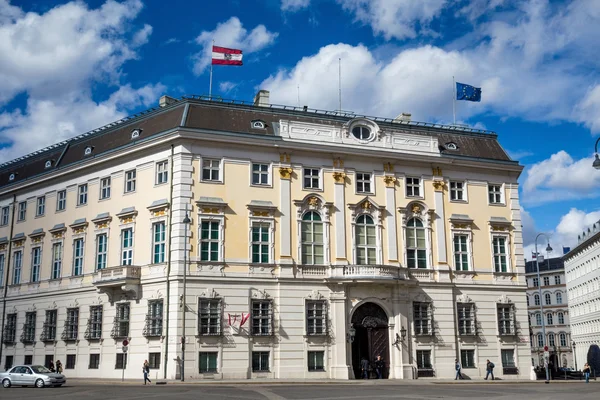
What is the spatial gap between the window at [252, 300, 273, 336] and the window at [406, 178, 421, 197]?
13.6m

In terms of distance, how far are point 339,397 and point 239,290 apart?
16.9 metres

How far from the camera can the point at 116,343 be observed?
156ft

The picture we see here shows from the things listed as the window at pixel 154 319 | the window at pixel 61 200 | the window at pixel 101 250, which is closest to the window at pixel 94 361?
the window at pixel 154 319

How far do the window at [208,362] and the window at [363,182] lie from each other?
15.5 metres

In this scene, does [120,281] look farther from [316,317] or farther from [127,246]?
[316,317]

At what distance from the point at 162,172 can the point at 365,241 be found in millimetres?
14731

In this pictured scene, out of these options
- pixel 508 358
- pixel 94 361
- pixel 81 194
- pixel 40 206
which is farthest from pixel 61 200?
pixel 508 358

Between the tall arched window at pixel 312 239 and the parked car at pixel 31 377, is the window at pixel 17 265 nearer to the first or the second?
the parked car at pixel 31 377

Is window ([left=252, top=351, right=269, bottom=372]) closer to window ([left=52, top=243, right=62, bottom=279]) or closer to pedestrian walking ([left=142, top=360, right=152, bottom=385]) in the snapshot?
pedestrian walking ([left=142, top=360, right=152, bottom=385])

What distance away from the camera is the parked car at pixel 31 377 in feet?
129

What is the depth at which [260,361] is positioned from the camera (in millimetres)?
46062

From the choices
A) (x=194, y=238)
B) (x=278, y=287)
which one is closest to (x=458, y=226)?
(x=278, y=287)

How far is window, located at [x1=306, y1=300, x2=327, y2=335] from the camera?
4766 cm

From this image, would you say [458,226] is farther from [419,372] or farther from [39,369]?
[39,369]
